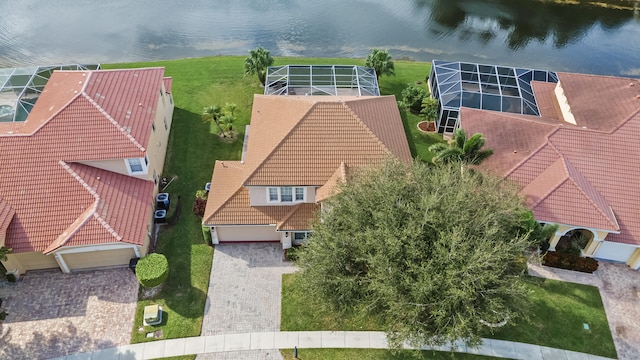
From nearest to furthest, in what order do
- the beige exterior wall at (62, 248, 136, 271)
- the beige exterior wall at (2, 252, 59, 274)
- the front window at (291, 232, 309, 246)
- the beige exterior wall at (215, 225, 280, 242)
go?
the beige exterior wall at (2, 252, 59, 274) → the beige exterior wall at (62, 248, 136, 271) → the beige exterior wall at (215, 225, 280, 242) → the front window at (291, 232, 309, 246)

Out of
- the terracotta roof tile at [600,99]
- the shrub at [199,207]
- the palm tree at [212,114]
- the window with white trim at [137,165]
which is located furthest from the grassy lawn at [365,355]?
the terracotta roof tile at [600,99]

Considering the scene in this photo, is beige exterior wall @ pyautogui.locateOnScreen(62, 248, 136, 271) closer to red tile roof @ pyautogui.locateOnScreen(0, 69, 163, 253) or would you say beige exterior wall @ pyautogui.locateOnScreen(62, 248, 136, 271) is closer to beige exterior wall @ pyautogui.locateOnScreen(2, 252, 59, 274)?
beige exterior wall @ pyautogui.locateOnScreen(2, 252, 59, 274)

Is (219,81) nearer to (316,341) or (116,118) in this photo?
(116,118)

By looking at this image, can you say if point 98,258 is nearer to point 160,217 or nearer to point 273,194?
point 160,217

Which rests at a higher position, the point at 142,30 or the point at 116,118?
the point at 116,118

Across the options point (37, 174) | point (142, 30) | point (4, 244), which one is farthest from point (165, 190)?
point (142, 30)

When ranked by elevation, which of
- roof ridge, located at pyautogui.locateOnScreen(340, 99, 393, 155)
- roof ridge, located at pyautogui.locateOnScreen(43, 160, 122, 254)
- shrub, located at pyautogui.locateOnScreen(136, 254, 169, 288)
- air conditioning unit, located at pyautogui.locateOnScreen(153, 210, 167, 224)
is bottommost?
air conditioning unit, located at pyautogui.locateOnScreen(153, 210, 167, 224)

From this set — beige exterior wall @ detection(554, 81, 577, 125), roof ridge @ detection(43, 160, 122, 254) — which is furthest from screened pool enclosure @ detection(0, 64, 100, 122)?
beige exterior wall @ detection(554, 81, 577, 125)

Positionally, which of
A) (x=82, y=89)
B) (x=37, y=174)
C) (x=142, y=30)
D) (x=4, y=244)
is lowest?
(x=142, y=30)
